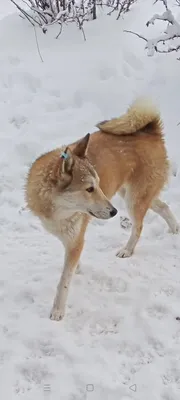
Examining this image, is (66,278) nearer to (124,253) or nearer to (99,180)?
(99,180)

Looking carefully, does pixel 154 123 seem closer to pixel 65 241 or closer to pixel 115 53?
pixel 65 241

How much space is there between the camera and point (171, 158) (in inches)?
214

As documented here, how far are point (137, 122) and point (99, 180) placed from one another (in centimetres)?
74

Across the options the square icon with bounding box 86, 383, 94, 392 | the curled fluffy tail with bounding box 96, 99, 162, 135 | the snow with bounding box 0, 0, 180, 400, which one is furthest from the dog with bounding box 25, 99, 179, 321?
the square icon with bounding box 86, 383, 94, 392

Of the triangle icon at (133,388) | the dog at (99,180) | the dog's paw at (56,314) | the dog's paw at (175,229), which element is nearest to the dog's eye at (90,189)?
the dog at (99,180)

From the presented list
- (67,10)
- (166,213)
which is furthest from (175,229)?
(67,10)

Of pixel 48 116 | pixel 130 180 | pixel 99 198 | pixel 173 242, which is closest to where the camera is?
pixel 99 198

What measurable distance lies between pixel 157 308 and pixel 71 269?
655mm

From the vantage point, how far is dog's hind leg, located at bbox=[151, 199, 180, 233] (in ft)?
14.5

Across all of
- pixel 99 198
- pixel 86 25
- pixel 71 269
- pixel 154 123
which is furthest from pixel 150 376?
pixel 86 25

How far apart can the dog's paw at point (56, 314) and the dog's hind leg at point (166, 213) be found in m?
1.47

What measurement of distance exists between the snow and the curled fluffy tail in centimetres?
100

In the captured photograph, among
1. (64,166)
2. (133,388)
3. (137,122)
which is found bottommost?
(133,388)

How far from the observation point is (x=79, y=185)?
3.20 metres
